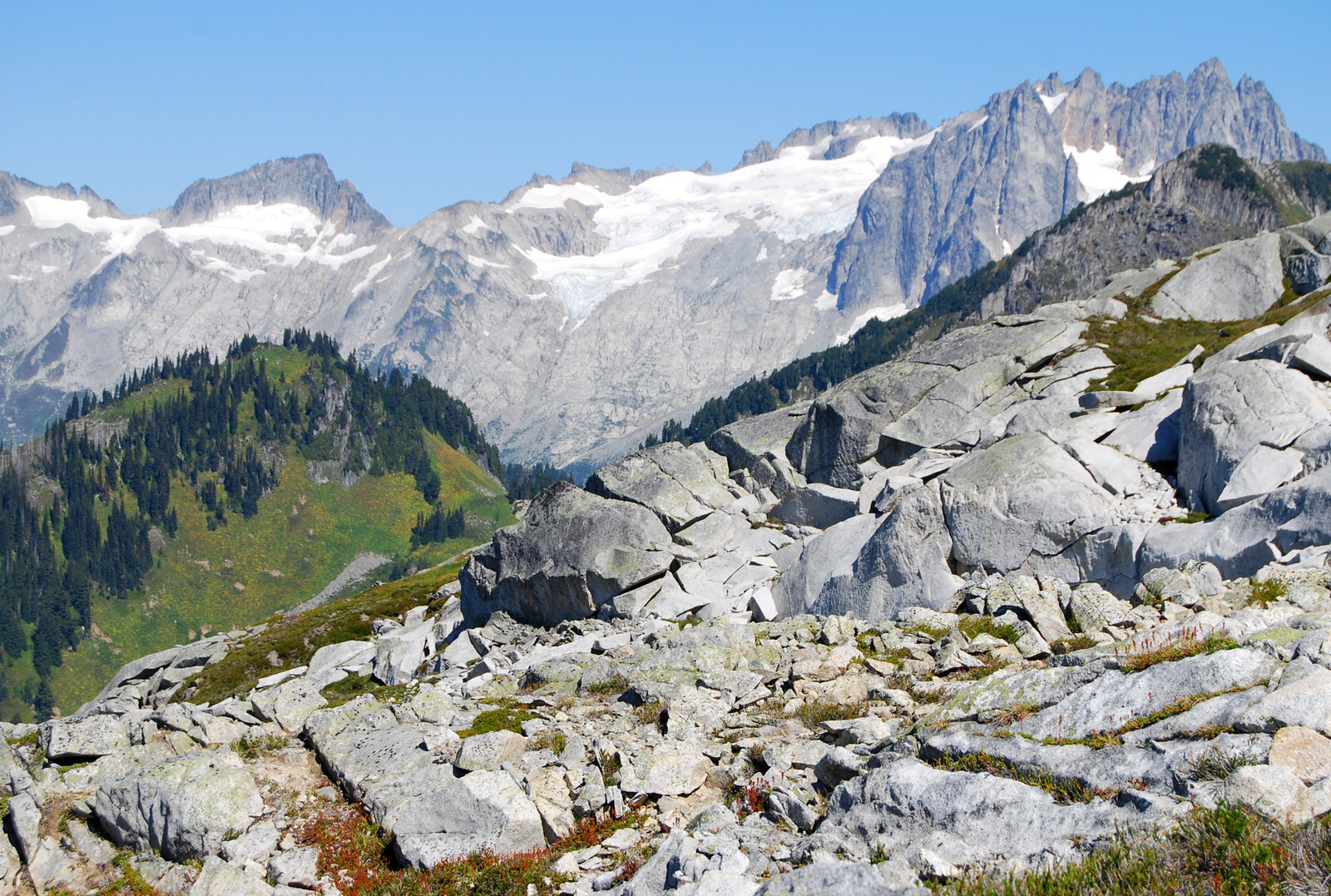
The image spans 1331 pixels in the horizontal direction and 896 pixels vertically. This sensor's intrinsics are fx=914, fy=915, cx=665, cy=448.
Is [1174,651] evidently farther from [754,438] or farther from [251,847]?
[754,438]

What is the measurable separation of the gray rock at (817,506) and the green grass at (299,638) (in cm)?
3679

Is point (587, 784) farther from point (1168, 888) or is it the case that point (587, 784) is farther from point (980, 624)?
point (980, 624)

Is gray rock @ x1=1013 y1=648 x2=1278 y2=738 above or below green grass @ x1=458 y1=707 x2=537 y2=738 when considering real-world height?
above

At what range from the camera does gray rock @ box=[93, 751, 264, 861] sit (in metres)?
17.1

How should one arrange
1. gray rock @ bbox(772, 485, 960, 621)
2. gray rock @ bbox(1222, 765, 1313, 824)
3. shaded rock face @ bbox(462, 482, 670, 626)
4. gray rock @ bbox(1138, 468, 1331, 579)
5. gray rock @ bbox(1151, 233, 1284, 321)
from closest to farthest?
gray rock @ bbox(1222, 765, 1313, 824), gray rock @ bbox(1138, 468, 1331, 579), gray rock @ bbox(772, 485, 960, 621), shaded rock face @ bbox(462, 482, 670, 626), gray rock @ bbox(1151, 233, 1284, 321)

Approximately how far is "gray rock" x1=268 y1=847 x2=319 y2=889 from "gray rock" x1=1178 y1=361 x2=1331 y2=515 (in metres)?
28.6

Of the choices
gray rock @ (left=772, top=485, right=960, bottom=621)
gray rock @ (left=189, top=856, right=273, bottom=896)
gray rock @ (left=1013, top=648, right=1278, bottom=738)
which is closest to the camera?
gray rock @ (left=1013, top=648, right=1278, bottom=738)

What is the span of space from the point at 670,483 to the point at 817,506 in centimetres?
896

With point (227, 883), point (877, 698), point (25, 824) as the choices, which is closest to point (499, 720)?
point (227, 883)

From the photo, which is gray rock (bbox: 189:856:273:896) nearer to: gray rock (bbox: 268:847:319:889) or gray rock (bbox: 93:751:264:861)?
gray rock (bbox: 268:847:319:889)

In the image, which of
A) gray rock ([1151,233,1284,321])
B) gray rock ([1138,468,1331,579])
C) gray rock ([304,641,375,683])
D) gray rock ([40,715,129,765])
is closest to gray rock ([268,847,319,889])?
gray rock ([40,715,129,765])

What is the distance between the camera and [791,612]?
37.8 metres

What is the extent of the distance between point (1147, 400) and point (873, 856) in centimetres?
3371

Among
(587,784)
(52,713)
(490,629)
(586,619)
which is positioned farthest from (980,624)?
(52,713)
